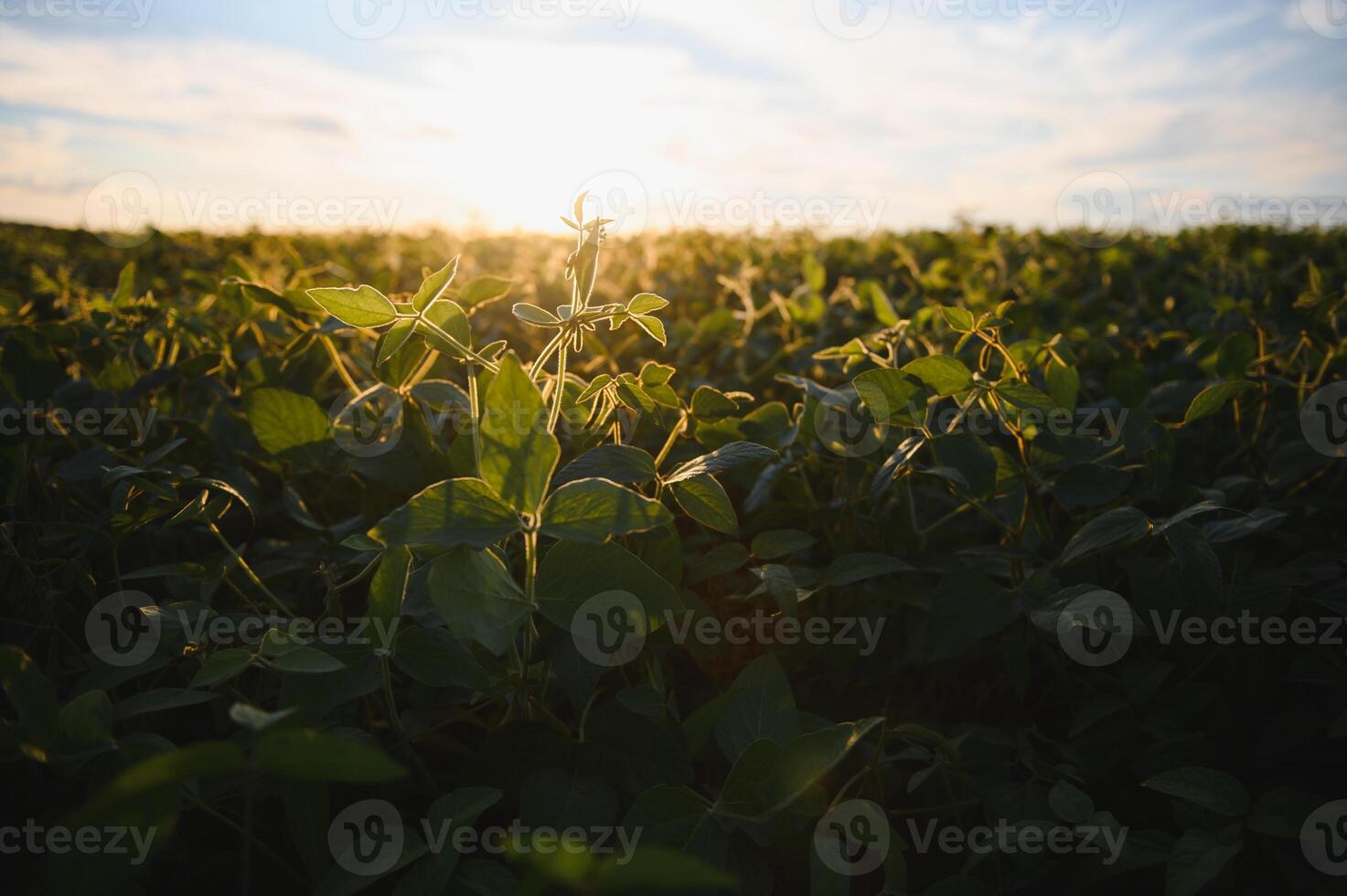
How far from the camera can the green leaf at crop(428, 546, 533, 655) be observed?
0.71 m

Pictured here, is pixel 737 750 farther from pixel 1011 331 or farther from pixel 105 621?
pixel 1011 331

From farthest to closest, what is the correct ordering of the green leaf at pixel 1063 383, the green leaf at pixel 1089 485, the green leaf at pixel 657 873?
the green leaf at pixel 1063 383 < the green leaf at pixel 1089 485 < the green leaf at pixel 657 873

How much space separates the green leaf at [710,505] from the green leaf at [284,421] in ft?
1.98

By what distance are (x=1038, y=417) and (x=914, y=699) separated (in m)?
0.49

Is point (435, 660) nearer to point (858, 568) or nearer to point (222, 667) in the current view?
point (222, 667)

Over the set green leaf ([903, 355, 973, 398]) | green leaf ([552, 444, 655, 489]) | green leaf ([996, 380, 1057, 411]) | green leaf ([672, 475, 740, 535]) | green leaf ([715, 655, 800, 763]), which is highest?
green leaf ([903, 355, 973, 398])

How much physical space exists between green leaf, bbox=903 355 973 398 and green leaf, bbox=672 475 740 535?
0.34m

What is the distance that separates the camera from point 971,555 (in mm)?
1281

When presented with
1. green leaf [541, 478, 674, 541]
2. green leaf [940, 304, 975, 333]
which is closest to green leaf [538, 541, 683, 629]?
green leaf [541, 478, 674, 541]

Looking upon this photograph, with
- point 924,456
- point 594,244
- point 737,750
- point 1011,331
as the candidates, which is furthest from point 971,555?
point 1011,331

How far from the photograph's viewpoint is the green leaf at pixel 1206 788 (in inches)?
36.6

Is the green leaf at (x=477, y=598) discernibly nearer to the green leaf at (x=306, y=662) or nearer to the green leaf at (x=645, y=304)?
the green leaf at (x=306, y=662)

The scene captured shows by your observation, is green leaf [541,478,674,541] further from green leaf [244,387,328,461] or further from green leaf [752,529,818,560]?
green leaf [244,387,328,461]

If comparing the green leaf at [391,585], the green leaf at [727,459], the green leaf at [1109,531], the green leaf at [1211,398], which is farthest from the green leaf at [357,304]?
the green leaf at [1211,398]
